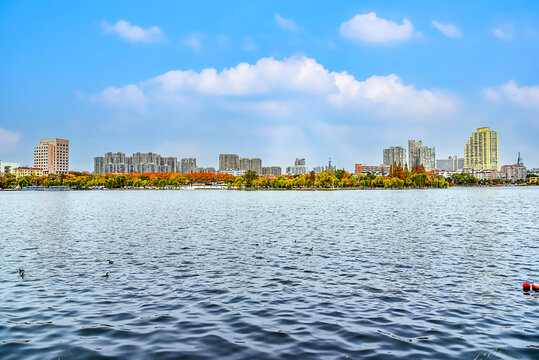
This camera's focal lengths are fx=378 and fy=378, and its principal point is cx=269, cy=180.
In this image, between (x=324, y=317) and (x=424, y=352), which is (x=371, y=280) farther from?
(x=424, y=352)

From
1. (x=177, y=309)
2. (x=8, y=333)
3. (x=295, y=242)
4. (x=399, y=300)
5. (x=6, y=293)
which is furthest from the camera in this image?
(x=295, y=242)

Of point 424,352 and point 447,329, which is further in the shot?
point 447,329

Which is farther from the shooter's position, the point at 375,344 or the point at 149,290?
the point at 149,290

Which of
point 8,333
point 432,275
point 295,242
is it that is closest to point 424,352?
point 432,275

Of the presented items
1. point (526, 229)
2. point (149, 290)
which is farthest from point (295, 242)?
point (526, 229)

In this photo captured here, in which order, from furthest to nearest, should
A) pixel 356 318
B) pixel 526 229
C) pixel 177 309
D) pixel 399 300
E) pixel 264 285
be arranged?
pixel 526 229
pixel 264 285
pixel 399 300
pixel 177 309
pixel 356 318

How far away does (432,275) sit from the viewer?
79.5ft

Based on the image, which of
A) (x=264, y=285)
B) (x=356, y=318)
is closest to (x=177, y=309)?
(x=264, y=285)

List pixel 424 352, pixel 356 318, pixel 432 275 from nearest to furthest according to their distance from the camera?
pixel 424 352 → pixel 356 318 → pixel 432 275

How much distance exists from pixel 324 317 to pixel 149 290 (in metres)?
10.1

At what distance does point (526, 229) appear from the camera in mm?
47531

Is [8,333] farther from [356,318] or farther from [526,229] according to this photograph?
Answer: [526,229]

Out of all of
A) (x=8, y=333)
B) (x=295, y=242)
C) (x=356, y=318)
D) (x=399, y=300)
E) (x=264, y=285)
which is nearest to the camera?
(x=8, y=333)

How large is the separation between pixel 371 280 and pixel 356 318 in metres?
6.88
